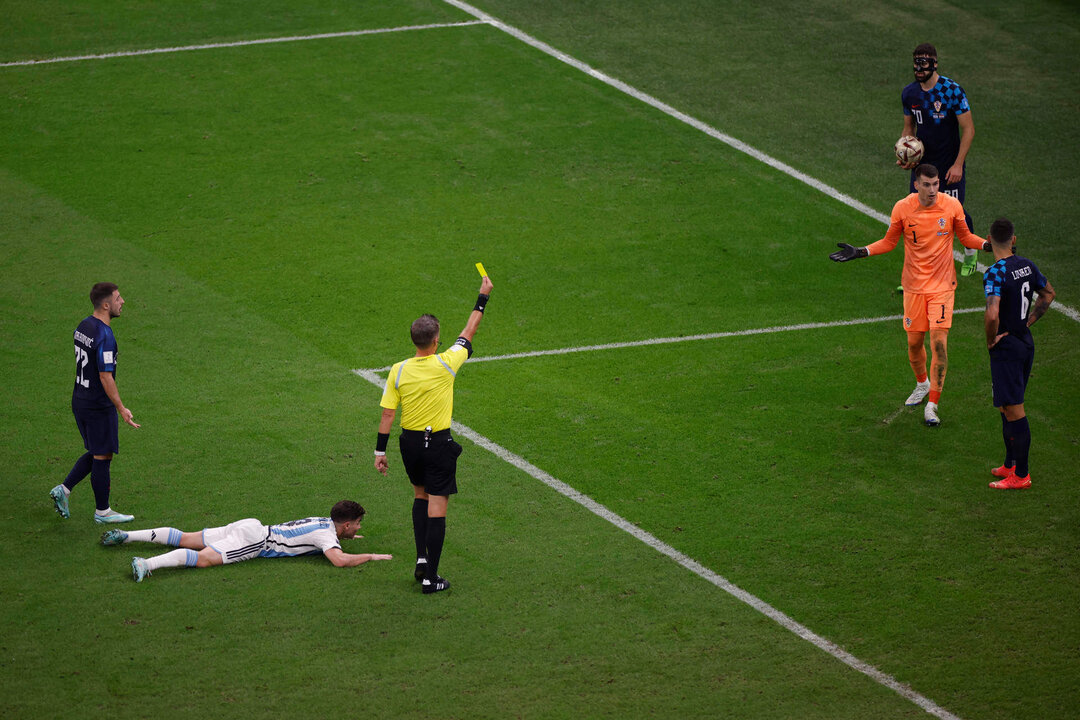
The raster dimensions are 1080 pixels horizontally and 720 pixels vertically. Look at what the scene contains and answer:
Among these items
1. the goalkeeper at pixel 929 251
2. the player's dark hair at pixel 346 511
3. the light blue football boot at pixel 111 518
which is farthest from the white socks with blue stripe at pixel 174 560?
the goalkeeper at pixel 929 251

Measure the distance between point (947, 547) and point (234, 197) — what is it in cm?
1149

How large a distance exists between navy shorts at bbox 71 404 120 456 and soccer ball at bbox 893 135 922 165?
9.03 meters

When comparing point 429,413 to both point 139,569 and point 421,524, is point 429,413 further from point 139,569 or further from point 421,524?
point 139,569

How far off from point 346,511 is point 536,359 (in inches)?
178

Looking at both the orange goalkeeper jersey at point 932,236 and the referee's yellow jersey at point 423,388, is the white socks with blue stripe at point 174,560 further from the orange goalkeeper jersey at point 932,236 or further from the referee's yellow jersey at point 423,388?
the orange goalkeeper jersey at point 932,236

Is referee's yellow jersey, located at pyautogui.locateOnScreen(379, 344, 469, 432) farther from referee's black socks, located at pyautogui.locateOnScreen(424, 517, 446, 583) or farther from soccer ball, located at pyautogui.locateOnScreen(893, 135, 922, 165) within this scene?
soccer ball, located at pyautogui.locateOnScreen(893, 135, 922, 165)

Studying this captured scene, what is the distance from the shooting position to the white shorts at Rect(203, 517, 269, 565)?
962 cm

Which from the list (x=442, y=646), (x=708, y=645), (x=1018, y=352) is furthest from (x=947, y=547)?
(x=442, y=646)

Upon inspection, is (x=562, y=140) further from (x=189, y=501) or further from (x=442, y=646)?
(x=442, y=646)

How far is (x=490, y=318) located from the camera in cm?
1465

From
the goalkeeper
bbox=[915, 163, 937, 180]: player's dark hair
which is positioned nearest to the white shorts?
the goalkeeper

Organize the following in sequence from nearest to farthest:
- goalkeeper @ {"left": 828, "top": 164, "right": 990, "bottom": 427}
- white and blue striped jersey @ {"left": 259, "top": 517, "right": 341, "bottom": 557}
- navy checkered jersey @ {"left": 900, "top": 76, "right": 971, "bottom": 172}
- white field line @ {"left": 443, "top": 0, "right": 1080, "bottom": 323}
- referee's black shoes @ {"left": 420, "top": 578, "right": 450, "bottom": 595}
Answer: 1. referee's black shoes @ {"left": 420, "top": 578, "right": 450, "bottom": 595}
2. white and blue striped jersey @ {"left": 259, "top": 517, "right": 341, "bottom": 557}
3. goalkeeper @ {"left": 828, "top": 164, "right": 990, "bottom": 427}
4. navy checkered jersey @ {"left": 900, "top": 76, "right": 971, "bottom": 172}
5. white field line @ {"left": 443, "top": 0, "right": 1080, "bottom": 323}

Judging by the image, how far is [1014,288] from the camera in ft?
34.6

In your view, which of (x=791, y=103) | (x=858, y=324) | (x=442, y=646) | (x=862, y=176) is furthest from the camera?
(x=791, y=103)
